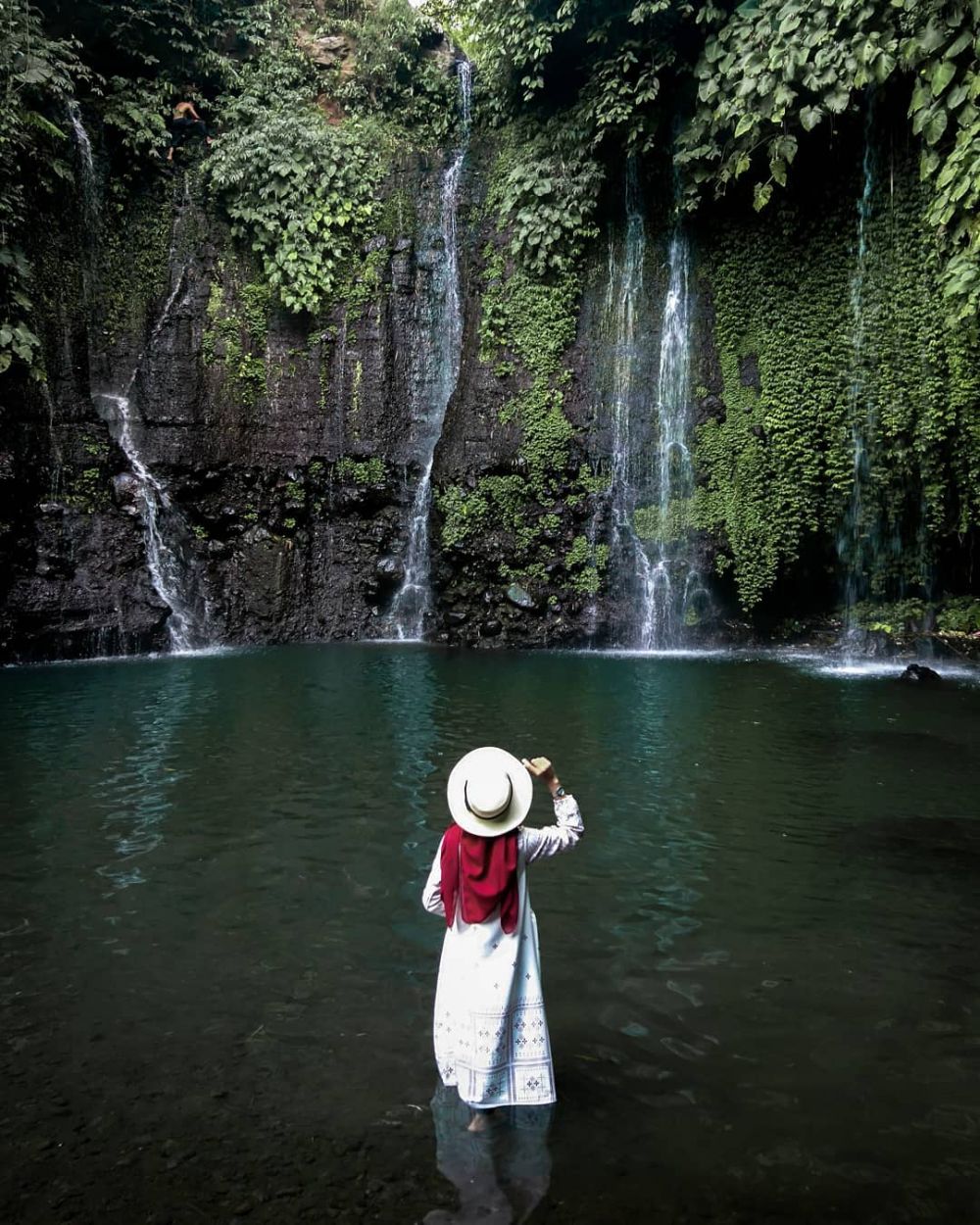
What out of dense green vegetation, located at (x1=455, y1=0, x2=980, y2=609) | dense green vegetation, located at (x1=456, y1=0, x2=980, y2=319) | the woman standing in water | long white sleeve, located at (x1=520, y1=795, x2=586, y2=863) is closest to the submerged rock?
dense green vegetation, located at (x1=455, y1=0, x2=980, y2=609)

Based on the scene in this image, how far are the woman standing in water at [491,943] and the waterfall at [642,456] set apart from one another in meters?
14.3

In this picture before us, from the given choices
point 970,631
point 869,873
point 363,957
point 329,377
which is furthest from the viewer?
point 329,377

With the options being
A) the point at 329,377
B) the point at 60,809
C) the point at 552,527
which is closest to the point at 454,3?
the point at 329,377

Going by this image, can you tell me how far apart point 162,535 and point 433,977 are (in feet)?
48.3

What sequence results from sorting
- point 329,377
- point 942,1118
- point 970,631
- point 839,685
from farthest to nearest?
1. point 329,377
2. point 970,631
3. point 839,685
4. point 942,1118

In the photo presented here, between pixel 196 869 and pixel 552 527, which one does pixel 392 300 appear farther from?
pixel 196 869

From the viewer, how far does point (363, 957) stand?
15.1 ft

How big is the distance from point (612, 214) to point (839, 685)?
10563 millimetres

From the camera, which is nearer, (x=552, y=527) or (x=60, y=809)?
(x=60, y=809)

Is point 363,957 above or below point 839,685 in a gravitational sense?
below

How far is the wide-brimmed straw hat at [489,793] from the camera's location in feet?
10.3

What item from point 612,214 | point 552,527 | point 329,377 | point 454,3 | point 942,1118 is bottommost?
point 942,1118

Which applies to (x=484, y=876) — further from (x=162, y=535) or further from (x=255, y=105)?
(x=255, y=105)

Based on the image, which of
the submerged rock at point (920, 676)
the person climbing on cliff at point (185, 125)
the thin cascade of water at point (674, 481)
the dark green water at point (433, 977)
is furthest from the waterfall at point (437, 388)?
the dark green water at point (433, 977)
